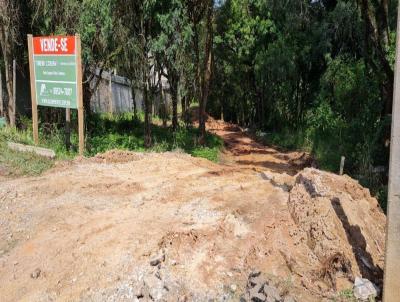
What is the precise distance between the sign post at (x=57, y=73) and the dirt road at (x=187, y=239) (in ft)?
8.72

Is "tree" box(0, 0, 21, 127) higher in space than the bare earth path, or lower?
higher

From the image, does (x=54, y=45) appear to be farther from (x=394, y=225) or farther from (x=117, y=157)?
(x=394, y=225)

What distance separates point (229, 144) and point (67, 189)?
1015 centimetres

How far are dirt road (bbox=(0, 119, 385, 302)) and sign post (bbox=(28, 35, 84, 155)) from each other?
2.66m

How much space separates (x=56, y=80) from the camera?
357 inches

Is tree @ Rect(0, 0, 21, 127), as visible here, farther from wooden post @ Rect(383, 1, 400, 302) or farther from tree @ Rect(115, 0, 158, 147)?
wooden post @ Rect(383, 1, 400, 302)

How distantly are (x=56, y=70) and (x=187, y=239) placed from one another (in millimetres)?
5688

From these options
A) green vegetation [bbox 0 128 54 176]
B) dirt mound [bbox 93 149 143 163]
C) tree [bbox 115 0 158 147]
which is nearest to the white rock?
dirt mound [bbox 93 149 143 163]

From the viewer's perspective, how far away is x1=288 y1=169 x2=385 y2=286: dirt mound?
419cm

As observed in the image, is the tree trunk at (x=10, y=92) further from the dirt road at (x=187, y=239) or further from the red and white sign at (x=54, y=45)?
the dirt road at (x=187, y=239)

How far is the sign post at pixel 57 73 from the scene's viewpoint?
8.77 metres

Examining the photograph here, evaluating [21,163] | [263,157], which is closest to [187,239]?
[21,163]

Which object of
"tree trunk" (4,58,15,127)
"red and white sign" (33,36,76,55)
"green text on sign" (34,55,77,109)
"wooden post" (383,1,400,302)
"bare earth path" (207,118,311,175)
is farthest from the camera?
"bare earth path" (207,118,311,175)

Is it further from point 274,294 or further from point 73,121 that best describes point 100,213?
point 73,121
